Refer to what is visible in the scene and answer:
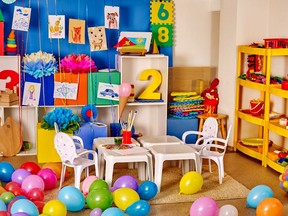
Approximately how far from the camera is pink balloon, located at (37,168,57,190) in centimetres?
511

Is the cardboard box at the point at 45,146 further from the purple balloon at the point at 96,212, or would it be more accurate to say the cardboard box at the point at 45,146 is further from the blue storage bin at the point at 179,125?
the purple balloon at the point at 96,212

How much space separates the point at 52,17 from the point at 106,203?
285cm

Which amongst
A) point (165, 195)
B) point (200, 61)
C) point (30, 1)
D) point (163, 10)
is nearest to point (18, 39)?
point (30, 1)

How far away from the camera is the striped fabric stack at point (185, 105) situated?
6.87m

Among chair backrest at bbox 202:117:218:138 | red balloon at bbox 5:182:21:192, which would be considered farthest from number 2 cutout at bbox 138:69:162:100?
red balloon at bbox 5:182:21:192

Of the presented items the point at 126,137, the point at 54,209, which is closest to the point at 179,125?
the point at 126,137

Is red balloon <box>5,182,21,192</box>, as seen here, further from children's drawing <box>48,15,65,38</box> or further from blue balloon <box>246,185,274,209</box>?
children's drawing <box>48,15,65,38</box>

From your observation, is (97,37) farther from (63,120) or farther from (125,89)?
(63,120)

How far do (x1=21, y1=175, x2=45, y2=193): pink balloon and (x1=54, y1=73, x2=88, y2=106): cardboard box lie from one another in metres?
1.66

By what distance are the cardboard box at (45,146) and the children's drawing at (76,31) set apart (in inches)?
44.4

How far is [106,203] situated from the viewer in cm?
441

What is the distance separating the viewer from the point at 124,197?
450 cm

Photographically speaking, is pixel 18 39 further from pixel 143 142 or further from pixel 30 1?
pixel 143 142

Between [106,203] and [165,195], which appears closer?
[106,203]
